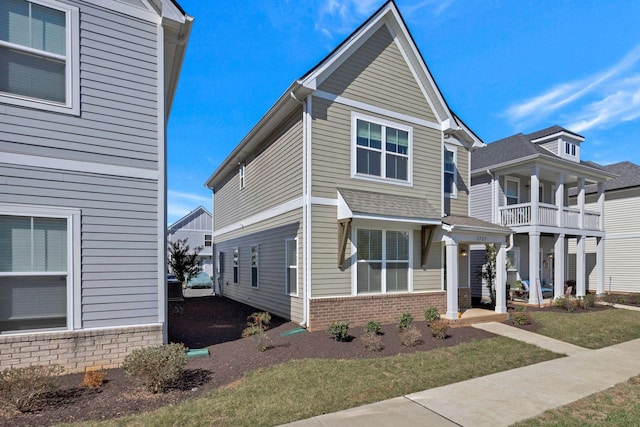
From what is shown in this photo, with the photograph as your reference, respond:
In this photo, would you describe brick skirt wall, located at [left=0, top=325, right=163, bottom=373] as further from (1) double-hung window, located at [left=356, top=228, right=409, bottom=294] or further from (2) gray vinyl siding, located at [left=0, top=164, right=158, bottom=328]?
(1) double-hung window, located at [left=356, top=228, right=409, bottom=294]

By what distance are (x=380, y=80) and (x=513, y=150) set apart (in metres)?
10.5

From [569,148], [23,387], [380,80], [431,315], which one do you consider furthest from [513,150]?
[23,387]

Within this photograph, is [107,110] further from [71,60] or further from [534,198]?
[534,198]

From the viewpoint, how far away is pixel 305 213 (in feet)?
31.7

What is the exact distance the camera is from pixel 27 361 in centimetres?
577

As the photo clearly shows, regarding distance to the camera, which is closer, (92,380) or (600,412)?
(600,412)

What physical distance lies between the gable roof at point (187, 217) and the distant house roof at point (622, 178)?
117ft

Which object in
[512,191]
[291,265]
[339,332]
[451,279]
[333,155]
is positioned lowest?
[339,332]

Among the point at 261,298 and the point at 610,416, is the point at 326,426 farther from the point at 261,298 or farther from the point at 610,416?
the point at 261,298

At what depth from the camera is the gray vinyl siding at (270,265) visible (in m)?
10.3

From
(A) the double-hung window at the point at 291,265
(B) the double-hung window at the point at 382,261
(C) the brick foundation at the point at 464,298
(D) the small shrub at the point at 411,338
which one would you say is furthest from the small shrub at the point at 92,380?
(C) the brick foundation at the point at 464,298

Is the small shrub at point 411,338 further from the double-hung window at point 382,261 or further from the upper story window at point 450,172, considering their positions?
the upper story window at point 450,172

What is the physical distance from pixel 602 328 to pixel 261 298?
38.5ft

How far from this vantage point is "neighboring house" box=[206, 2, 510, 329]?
32.0 ft
